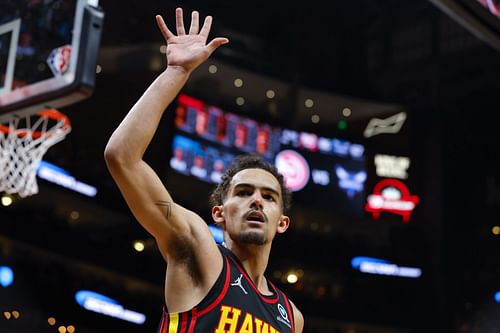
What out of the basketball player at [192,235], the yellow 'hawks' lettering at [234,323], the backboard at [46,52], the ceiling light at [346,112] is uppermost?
the ceiling light at [346,112]

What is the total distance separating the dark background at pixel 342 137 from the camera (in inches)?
858

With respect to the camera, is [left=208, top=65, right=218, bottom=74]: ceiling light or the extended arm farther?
[left=208, top=65, right=218, bottom=74]: ceiling light

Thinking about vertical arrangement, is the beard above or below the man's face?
below

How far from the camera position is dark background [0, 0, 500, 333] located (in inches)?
858

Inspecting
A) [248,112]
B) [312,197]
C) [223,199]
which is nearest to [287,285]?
[312,197]

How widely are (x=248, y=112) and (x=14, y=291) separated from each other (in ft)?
31.9

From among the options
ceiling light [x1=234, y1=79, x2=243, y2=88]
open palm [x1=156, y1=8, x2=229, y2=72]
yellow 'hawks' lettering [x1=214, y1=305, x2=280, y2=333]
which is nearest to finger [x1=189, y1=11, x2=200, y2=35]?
open palm [x1=156, y1=8, x2=229, y2=72]

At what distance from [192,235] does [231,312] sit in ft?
1.25

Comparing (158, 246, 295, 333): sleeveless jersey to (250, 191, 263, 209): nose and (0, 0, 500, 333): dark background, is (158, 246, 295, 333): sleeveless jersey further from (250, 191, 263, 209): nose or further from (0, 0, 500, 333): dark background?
(0, 0, 500, 333): dark background

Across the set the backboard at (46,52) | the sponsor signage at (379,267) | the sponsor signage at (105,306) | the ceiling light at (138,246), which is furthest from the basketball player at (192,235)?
the sponsor signage at (379,267)

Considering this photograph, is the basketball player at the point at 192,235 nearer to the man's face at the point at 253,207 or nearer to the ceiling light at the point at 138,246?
the man's face at the point at 253,207

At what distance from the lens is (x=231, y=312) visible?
3.50 meters

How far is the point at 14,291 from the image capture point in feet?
61.7

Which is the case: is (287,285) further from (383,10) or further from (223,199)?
(223,199)
